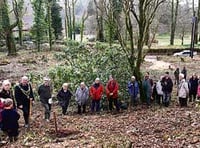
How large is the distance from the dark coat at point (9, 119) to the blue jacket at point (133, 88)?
→ 6.80m

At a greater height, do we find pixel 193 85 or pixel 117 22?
pixel 117 22

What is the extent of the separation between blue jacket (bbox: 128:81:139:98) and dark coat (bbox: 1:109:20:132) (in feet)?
22.3

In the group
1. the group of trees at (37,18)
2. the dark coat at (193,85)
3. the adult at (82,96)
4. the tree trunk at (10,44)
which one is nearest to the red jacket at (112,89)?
the adult at (82,96)

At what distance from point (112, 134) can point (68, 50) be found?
10346 mm

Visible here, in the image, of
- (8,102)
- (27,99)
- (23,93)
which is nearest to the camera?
(8,102)

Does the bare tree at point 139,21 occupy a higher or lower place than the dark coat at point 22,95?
higher

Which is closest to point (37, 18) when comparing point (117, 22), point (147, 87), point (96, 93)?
point (117, 22)

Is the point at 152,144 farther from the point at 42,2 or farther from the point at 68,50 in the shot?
the point at 42,2

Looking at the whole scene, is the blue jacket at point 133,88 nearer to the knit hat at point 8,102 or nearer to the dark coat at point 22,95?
the dark coat at point 22,95

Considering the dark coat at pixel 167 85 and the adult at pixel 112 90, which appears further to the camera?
the dark coat at pixel 167 85

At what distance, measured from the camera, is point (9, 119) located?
10984mm

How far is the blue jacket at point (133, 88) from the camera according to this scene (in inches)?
661

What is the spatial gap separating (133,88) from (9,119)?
710cm

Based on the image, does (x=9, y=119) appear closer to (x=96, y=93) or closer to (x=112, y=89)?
(x=96, y=93)
